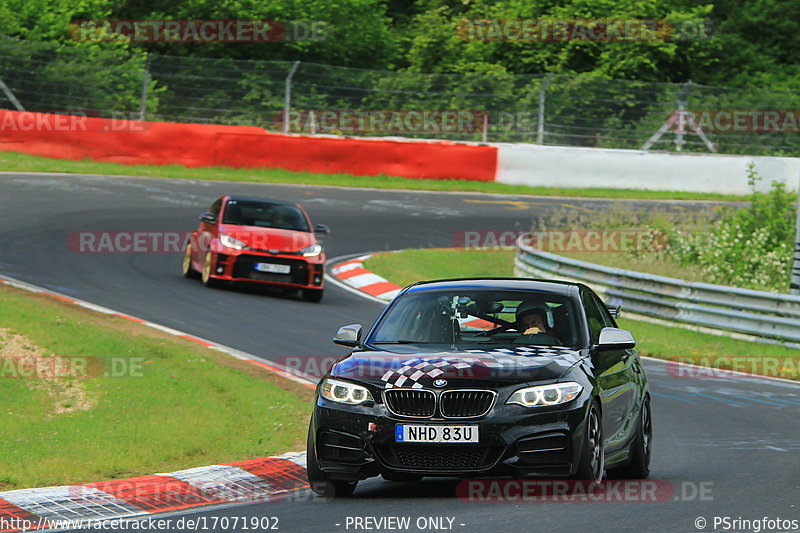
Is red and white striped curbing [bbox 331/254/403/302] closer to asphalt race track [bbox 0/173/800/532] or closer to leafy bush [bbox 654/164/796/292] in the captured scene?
asphalt race track [bbox 0/173/800/532]

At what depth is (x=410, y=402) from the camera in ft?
25.8

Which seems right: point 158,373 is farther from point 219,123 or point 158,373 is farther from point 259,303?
point 219,123

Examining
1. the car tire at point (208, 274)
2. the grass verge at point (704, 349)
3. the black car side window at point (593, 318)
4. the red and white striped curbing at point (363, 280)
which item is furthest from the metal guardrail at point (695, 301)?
the black car side window at point (593, 318)

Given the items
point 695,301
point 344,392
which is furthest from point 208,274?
point 344,392

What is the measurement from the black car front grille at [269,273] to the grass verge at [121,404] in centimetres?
439

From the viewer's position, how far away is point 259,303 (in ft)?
64.1

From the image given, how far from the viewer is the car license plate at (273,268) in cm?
2025

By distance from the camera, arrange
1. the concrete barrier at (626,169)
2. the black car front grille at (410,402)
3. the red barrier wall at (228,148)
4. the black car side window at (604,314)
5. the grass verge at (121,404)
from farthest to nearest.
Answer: the concrete barrier at (626,169) < the red barrier wall at (228,148) < the black car side window at (604,314) < the grass verge at (121,404) < the black car front grille at (410,402)

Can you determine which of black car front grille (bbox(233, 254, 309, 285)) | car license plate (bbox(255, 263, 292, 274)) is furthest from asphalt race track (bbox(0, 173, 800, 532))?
car license plate (bbox(255, 263, 292, 274))

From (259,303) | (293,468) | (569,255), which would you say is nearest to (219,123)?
(569,255)

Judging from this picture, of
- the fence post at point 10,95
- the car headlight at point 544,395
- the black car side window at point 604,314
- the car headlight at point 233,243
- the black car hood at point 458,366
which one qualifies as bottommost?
the car headlight at point 233,243

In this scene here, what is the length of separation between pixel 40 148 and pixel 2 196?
616cm

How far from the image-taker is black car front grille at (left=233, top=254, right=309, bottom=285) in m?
20.2

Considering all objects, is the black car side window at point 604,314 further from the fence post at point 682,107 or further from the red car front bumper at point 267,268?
the fence post at point 682,107
